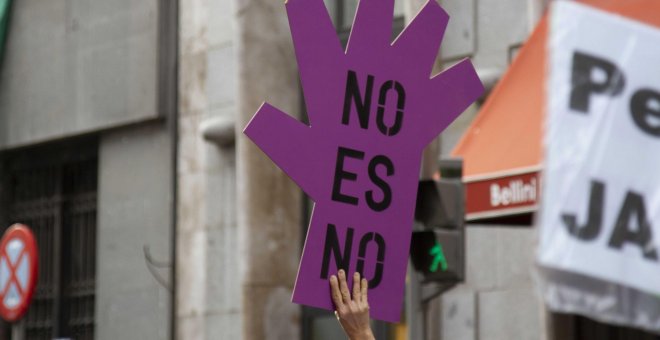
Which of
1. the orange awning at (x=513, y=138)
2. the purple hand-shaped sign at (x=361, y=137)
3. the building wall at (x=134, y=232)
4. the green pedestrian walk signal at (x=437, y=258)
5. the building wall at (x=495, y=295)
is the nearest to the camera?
the purple hand-shaped sign at (x=361, y=137)

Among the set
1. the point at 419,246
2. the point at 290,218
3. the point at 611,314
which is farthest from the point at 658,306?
the point at 290,218

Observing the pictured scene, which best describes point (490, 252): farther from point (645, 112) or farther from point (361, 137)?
point (645, 112)

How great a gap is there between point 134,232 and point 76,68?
250 centimetres

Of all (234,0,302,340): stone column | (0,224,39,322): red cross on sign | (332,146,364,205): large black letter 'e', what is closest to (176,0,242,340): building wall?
(234,0,302,340): stone column

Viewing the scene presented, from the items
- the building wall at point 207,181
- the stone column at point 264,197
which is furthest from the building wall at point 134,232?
the stone column at point 264,197

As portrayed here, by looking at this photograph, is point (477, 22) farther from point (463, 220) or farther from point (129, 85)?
point (129, 85)

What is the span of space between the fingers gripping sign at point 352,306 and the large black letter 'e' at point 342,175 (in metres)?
0.31

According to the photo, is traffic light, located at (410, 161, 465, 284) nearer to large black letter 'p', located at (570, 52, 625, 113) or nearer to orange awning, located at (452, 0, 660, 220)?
orange awning, located at (452, 0, 660, 220)

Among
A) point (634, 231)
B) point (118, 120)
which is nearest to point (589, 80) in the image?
point (634, 231)

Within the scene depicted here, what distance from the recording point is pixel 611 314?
4520 millimetres

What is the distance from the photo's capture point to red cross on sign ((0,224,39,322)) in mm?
14477

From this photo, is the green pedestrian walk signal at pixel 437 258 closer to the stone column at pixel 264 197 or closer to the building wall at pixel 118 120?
the stone column at pixel 264 197

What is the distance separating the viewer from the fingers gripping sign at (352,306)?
19.2 feet

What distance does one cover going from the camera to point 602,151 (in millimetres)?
4574
